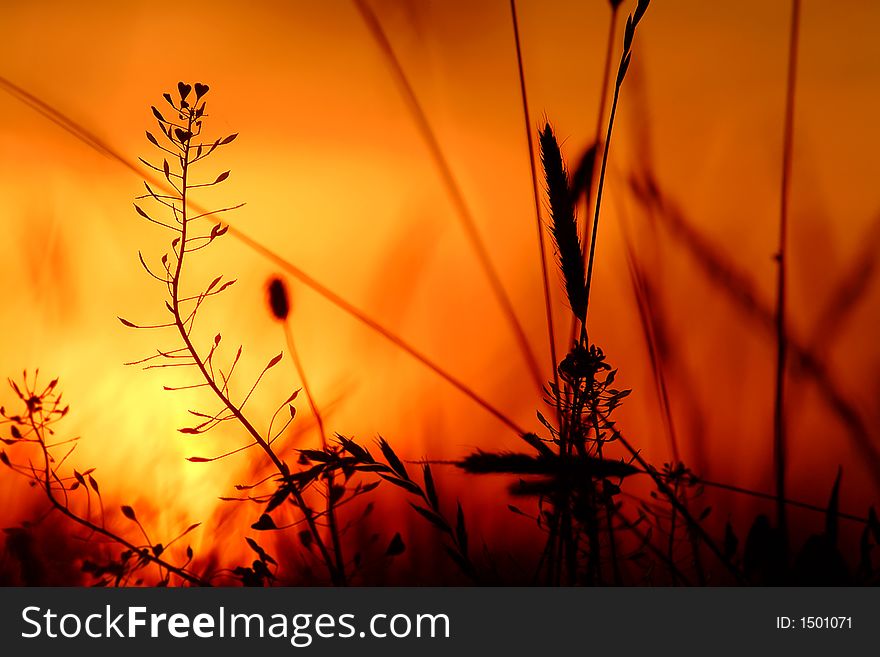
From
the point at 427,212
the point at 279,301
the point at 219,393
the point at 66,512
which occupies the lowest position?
the point at 66,512

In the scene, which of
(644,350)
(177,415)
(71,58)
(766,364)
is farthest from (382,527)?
(71,58)

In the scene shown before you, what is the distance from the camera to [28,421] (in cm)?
91

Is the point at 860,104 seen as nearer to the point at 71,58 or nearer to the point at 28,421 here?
the point at 71,58

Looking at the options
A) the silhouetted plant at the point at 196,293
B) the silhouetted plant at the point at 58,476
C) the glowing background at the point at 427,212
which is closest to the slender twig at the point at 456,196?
the glowing background at the point at 427,212

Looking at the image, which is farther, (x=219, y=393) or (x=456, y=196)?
(x=456, y=196)

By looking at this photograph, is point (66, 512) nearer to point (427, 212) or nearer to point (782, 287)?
point (427, 212)

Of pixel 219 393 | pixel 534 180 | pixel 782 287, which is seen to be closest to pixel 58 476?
pixel 219 393

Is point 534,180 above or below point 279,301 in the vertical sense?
above

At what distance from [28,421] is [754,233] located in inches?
36.1

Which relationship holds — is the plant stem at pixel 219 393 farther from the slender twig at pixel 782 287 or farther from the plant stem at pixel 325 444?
the slender twig at pixel 782 287

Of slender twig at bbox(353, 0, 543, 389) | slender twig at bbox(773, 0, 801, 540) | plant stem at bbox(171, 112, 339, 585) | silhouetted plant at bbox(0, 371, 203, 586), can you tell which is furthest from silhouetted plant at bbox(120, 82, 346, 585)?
slender twig at bbox(773, 0, 801, 540)

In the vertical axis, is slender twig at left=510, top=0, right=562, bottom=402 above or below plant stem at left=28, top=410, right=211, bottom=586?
above

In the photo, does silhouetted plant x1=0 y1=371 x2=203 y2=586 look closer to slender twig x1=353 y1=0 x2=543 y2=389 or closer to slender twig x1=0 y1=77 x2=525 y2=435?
slender twig x1=0 y1=77 x2=525 y2=435

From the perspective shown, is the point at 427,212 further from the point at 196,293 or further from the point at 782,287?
the point at 782,287
